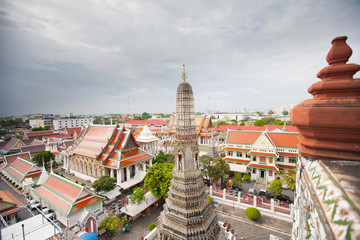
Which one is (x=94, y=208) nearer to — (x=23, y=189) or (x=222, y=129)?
(x=23, y=189)

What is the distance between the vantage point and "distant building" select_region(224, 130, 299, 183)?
62.4 feet

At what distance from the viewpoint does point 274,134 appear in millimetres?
21234

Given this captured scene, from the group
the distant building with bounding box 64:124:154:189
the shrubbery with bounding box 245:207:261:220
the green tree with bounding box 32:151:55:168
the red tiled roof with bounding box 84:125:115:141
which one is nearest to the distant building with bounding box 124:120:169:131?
the green tree with bounding box 32:151:55:168

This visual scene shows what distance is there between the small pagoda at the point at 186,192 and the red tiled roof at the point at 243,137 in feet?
50.6

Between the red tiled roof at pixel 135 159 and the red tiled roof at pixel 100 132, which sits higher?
the red tiled roof at pixel 100 132

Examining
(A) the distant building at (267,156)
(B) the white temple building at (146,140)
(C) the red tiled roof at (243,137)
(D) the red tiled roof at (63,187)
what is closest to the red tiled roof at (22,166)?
(D) the red tiled roof at (63,187)

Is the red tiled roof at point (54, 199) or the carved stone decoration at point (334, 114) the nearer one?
the carved stone decoration at point (334, 114)

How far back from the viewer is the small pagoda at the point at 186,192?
26.2ft

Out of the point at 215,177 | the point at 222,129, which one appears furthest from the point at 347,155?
the point at 222,129

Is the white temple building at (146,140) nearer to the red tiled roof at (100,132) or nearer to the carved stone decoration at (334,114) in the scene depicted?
the red tiled roof at (100,132)

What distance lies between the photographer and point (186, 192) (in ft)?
26.9

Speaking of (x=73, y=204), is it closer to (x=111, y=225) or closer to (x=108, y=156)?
(x=111, y=225)

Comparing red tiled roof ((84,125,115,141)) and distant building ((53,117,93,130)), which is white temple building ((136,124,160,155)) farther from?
distant building ((53,117,93,130))

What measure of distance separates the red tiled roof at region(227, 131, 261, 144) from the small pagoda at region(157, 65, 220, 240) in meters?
15.4
